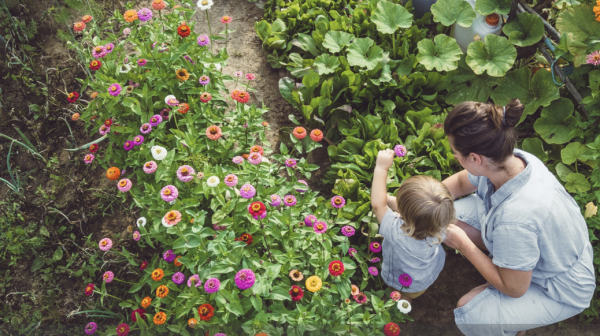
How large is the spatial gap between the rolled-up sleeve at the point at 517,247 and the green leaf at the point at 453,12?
174 cm

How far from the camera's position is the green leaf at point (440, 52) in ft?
8.95

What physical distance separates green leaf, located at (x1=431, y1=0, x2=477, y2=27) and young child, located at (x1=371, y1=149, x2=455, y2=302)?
1.40 meters

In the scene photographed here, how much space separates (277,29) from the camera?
330 cm

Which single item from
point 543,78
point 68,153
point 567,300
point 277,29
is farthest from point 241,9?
point 567,300

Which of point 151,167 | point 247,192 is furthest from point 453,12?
point 151,167

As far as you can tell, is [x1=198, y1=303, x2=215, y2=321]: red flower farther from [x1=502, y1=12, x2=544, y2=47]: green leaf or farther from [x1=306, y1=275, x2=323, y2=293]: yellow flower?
[x1=502, y1=12, x2=544, y2=47]: green leaf

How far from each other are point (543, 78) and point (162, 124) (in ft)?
8.30

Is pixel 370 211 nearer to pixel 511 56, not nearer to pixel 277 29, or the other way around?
pixel 511 56

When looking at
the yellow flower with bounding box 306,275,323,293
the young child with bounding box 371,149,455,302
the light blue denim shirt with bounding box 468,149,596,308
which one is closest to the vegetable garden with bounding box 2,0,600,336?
the yellow flower with bounding box 306,275,323,293

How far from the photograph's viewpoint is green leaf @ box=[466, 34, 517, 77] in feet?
8.78

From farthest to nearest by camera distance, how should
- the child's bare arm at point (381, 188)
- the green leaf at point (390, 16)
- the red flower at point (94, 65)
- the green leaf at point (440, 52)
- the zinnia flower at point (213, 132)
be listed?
the green leaf at point (390, 16) < the green leaf at point (440, 52) < the red flower at point (94, 65) < the child's bare arm at point (381, 188) < the zinnia flower at point (213, 132)

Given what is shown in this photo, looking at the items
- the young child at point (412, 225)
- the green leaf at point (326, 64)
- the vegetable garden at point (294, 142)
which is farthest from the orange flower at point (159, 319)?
the green leaf at point (326, 64)

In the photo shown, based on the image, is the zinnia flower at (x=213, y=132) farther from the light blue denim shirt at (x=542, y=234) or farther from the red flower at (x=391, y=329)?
the light blue denim shirt at (x=542, y=234)

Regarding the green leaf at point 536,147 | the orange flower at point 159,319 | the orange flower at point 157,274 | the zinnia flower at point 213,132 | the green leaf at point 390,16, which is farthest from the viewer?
the green leaf at point 390,16
